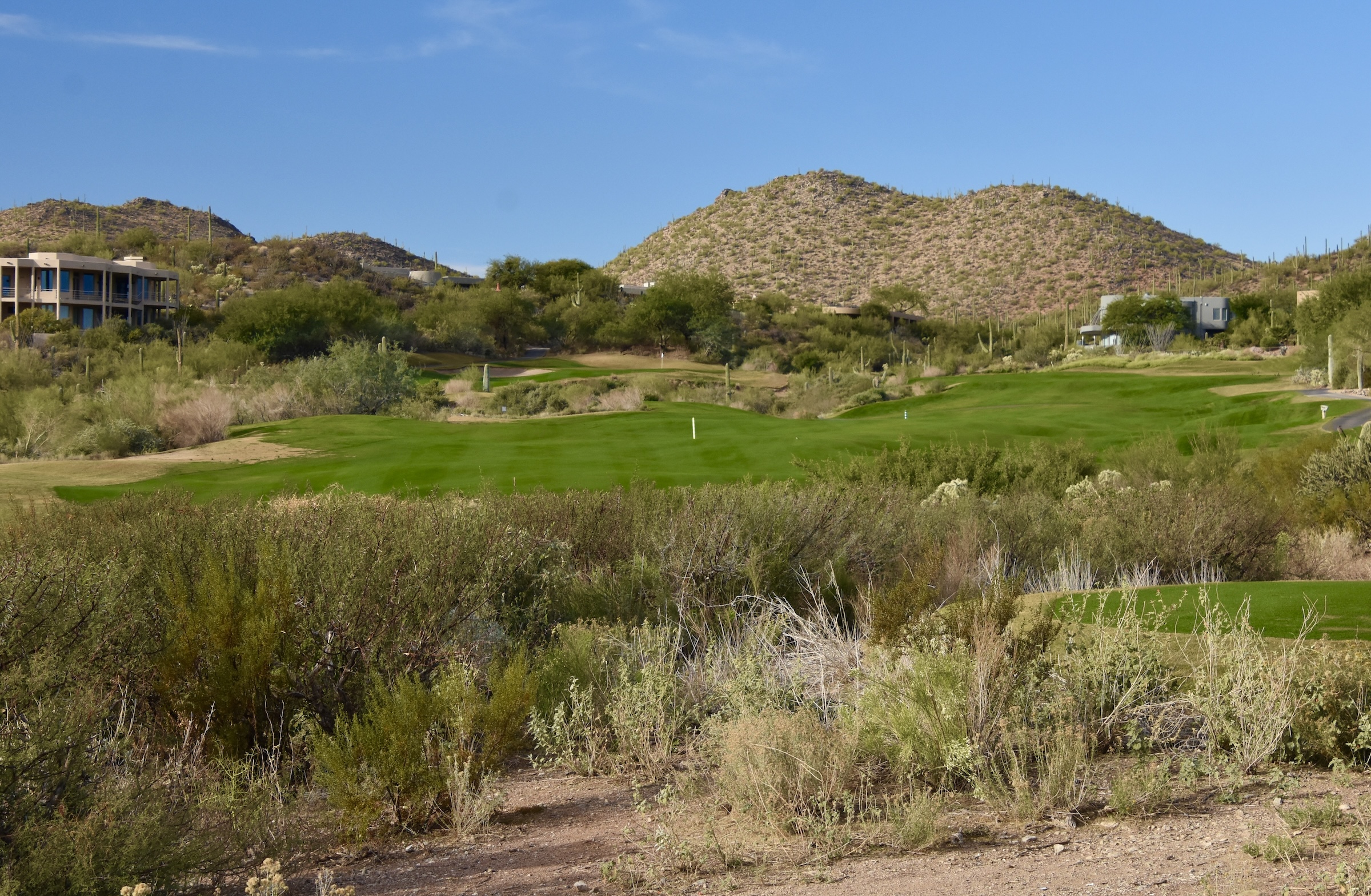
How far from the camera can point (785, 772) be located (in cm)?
627

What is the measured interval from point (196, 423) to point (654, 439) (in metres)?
13.7

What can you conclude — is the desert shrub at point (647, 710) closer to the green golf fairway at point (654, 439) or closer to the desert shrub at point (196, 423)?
the green golf fairway at point (654, 439)

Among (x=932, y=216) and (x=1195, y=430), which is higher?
(x=932, y=216)

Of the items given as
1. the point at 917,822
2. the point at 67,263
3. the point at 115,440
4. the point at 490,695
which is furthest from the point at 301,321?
the point at 917,822

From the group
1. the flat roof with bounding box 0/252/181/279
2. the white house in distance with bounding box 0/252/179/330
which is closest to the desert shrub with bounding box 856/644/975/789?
the white house in distance with bounding box 0/252/179/330

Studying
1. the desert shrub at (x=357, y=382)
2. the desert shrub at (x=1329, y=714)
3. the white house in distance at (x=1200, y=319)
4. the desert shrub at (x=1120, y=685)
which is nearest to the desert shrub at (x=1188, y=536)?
the desert shrub at (x=1120, y=685)

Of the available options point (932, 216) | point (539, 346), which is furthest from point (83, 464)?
point (932, 216)

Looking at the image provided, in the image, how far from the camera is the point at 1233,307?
284 ft

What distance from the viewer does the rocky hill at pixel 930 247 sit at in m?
109

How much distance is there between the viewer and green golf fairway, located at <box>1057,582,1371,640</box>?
8.91 metres

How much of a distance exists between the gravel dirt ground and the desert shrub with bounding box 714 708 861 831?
516 mm

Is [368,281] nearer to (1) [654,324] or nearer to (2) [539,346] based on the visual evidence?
(2) [539,346]

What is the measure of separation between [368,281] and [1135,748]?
88.7 meters

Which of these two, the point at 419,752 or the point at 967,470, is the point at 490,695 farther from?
the point at 967,470
